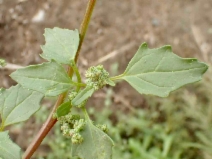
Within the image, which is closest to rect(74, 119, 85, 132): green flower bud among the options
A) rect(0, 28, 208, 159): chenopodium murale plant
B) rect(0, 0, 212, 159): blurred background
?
rect(0, 28, 208, 159): chenopodium murale plant

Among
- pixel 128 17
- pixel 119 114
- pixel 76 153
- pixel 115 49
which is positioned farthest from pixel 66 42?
pixel 128 17

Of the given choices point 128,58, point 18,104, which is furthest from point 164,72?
point 128,58

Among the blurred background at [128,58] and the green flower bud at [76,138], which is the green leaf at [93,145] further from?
the blurred background at [128,58]

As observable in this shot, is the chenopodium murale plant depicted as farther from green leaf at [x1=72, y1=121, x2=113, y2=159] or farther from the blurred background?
the blurred background

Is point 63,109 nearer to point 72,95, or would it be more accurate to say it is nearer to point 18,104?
point 72,95

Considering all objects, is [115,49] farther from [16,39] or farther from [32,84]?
[32,84]

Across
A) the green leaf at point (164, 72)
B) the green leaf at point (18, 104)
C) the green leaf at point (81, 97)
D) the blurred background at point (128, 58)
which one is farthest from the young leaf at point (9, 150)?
the blurred background at point (128, 58)
